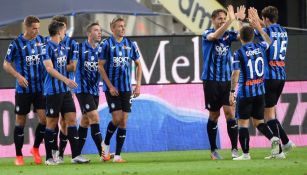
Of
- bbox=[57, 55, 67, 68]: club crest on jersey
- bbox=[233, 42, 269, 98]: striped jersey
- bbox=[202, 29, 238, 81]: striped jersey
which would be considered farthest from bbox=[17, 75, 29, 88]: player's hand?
bbox=[233, 42, 269, 98]: striped jersey

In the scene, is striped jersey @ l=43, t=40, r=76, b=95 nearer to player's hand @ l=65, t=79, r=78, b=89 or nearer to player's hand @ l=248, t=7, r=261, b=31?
player's hand @ l=65, t=79, r=78, b=89

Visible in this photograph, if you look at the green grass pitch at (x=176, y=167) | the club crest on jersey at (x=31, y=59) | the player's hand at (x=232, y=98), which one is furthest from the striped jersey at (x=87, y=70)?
the player's hand at (x=232, y=98)

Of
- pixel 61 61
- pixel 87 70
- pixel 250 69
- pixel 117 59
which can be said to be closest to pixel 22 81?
pixel 61 61

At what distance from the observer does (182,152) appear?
18.6 metres

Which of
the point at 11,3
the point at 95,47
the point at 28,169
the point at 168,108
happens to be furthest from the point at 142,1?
the point at 28,169

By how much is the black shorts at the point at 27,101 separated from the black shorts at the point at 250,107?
286 centimetres

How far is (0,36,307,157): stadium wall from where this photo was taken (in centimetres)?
1914

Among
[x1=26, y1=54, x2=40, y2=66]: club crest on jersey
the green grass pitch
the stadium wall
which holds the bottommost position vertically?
the green grass pitch

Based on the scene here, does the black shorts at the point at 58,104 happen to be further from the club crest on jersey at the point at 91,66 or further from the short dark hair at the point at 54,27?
the club crest on jersey at the point at 91,66

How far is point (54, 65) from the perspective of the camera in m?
15.4

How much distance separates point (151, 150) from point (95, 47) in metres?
3.09

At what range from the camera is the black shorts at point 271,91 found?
16.5 metres

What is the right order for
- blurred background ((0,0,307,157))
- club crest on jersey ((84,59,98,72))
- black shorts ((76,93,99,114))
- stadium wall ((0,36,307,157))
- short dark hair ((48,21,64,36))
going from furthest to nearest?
stadium wall ((0,36,307,157))
blurred background ((0,0,307,157))
club crest on jersey ((84,59,98,72))
black shorts ((76,93,99,114))
short dark hair ((48,21,64,36))

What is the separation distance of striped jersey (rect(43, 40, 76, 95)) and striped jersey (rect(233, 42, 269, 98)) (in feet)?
8.03
